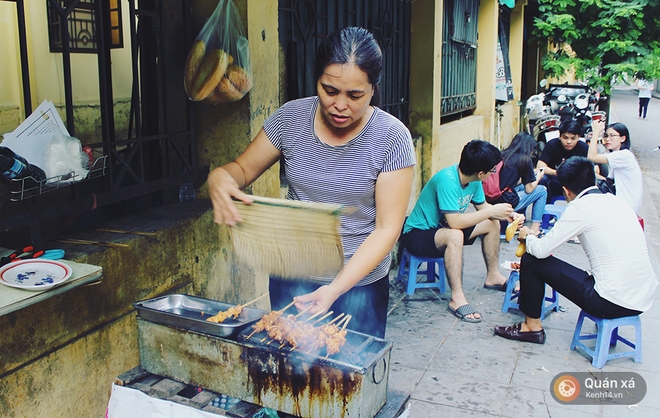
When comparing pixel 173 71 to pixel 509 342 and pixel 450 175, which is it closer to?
pixel 450 175

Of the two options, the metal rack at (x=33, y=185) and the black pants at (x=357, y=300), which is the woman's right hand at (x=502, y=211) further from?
the metal rack at (x=33, y=185)

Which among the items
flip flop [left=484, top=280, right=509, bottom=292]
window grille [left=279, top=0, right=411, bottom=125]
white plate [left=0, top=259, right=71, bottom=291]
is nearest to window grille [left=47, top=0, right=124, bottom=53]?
white plate [left=0, top=259, right=71, bottom=291]

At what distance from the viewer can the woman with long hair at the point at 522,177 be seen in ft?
23.9

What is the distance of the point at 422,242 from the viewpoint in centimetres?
553

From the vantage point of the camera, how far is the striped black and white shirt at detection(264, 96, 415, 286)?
7.93 ft

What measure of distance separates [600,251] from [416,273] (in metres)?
1.89

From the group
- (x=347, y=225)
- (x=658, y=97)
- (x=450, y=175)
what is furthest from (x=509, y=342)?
(x=658, y=97)

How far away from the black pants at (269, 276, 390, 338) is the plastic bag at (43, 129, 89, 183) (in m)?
1.08

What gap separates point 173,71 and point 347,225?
1890mm

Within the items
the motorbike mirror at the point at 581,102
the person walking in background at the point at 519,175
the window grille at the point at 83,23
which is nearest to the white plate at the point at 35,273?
the window grille at the point at 83,23

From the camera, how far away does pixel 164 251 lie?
3.44 meters

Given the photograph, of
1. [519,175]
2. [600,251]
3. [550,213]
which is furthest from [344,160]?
[550,213]

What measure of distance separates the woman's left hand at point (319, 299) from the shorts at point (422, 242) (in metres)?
3.25

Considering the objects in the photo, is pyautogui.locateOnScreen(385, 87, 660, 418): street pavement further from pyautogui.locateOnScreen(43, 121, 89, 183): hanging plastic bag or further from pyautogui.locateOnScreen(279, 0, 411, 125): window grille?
pyautogui.locateOnScreen(43, 121, 89, 183): hanging plastic bag
